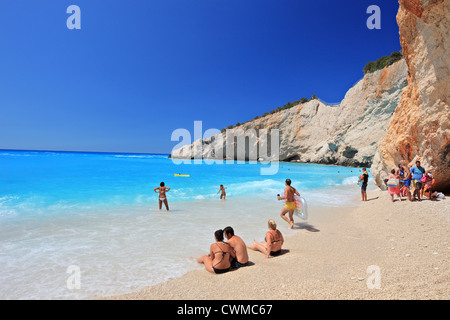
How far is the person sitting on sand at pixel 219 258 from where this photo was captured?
4.03 m

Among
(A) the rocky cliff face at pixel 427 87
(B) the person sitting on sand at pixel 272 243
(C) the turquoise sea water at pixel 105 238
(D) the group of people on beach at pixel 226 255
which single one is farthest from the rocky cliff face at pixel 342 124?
(D) the group of people on beach at pixel 226 255

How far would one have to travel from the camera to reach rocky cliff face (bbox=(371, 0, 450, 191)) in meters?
7.88

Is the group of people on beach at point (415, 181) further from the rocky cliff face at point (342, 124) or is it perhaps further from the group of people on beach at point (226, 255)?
the rocky cliff face at point (342, 124)

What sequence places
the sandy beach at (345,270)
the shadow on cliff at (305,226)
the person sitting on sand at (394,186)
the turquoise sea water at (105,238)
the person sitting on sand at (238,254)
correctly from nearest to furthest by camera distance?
1. the sandy beach at (345,270)
2. the turquoise sea water at (105,238)
3. the person sitting on sand at (238,254)
4. the shadow on cliff at (305,226)
5. the person sitting on sand at (394,186)

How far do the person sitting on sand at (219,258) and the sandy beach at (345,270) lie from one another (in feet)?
0.48

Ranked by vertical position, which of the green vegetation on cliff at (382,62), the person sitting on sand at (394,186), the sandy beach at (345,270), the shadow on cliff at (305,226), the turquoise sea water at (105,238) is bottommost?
the shadow on cliff at (305,226)

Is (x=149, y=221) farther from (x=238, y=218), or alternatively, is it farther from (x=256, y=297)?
(x=256, y=297)

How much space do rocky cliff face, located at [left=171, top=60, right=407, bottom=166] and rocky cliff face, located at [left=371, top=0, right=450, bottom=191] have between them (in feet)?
85.6

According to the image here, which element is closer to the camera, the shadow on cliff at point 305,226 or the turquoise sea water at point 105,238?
the turquoise sea water at point 105,238

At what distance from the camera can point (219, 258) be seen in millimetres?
4055

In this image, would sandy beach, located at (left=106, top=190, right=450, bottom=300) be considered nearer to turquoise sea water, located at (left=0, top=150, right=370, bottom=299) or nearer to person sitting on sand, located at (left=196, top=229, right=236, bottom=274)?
person sitting on sand, located at (left=196, top=229, right=236, bottom=274)
